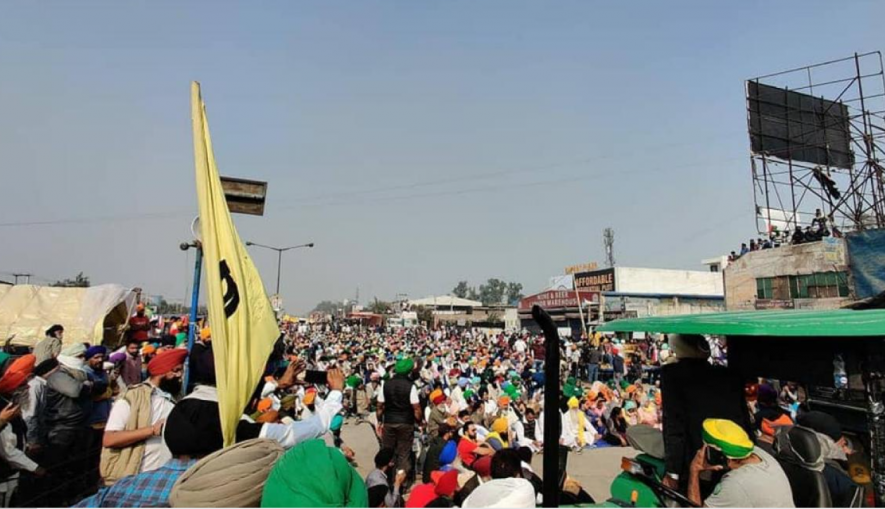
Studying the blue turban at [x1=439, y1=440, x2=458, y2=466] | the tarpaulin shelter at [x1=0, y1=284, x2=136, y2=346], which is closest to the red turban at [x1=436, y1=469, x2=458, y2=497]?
the blue turban at [x1=439, y1=440, x2=458, y2=466]

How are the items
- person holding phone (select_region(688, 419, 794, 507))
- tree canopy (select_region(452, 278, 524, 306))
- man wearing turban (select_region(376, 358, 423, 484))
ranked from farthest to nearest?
1. tree canopy (select_region(452, 278, 524, 306))
2. man wearing turban (select_region(376, 358, 423, 484))
3. person holding phone (select_region(688, 419, 794, 507))

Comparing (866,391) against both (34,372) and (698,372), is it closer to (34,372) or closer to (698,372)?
(698,372)

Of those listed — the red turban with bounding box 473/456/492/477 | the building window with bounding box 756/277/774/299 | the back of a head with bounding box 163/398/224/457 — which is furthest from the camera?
the building window with bounding box 756/277/774/299

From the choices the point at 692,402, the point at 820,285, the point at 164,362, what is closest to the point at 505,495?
the point at 692,402

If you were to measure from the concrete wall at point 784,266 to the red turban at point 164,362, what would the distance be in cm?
2337

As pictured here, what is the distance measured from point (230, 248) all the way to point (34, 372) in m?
4.01

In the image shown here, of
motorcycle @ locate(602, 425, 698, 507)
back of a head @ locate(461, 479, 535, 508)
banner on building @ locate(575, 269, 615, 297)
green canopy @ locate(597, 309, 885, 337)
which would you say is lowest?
motorcycle @ locate(602, 425, 698, 507)

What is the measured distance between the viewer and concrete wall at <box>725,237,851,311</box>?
777 inches


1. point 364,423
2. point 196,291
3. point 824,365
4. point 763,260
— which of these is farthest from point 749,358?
point 763,260

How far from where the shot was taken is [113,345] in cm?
1241

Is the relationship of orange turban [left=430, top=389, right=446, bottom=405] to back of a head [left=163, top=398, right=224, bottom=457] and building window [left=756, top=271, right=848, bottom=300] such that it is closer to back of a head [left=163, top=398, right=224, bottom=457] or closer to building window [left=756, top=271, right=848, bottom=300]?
back of a head [left=163, top=398, right=224, bottom=457]

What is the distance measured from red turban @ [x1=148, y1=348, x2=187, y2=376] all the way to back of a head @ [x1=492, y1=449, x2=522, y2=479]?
239 cm

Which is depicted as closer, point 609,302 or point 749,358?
point 749,358

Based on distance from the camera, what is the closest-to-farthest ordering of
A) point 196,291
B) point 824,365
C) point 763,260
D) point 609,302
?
point 824,365
point 196,291
point 763,260
point 609,302
